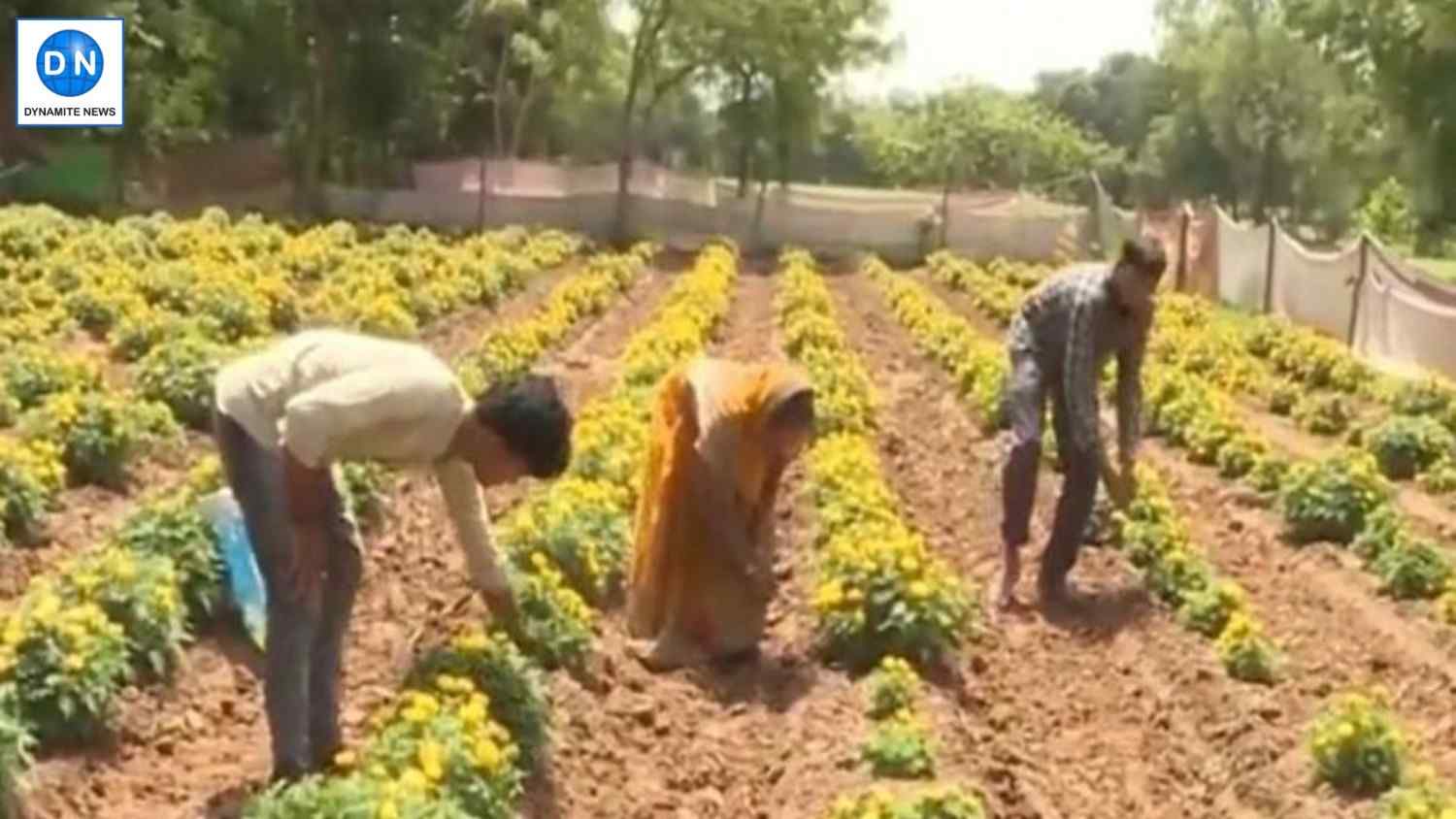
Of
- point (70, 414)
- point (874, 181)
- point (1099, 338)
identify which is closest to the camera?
point (1099, 338)

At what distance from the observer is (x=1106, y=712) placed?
→ 8.31 m

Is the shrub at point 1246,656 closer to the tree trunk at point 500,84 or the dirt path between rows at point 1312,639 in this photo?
the dirt path between rows at point 1312,639

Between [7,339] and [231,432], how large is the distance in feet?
33.0

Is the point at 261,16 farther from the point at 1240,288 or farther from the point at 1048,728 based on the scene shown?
the point at 1048,728

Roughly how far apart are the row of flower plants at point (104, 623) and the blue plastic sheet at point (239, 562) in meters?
0.20

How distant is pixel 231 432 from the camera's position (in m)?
5.91

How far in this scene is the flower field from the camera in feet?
21.6

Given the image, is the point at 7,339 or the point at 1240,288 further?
the point at 1240,288

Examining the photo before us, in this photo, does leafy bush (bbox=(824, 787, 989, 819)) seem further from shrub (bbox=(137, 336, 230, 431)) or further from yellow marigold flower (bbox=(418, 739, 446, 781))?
shrub (bbox=(137, 336, 230, 431))

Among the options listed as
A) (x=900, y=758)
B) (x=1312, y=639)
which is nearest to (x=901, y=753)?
(x=900, y=758)

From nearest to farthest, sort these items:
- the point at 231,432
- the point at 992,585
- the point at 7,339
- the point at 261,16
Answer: the point at 231,432 → the point at 992,585 → the point at 7,339 → the point at 261,16

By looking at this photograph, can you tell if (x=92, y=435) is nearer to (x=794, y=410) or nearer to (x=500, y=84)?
(x=794, y=410)

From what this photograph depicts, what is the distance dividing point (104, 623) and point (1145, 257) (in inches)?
168

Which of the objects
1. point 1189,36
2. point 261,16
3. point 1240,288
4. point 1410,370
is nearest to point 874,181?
point 1189,36
